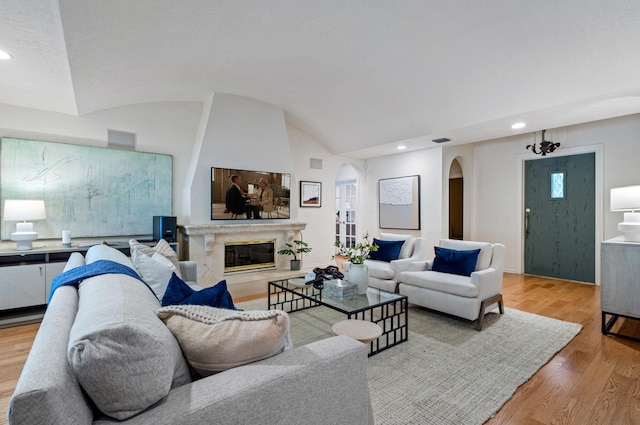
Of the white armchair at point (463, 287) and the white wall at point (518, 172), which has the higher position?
the white wall at point (518, 172)

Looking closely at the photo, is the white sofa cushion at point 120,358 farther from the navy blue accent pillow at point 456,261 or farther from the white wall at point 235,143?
the white wall at point 235,143

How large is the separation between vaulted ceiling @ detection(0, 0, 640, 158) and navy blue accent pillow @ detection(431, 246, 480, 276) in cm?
184

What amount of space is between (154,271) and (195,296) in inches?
37.6

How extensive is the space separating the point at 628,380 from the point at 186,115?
5.60 metres

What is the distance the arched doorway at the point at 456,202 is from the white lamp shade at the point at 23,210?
6.90 meters

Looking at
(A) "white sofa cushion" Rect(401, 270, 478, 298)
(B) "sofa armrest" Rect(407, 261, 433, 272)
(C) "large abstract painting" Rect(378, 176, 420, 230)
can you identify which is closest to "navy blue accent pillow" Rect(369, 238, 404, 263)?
(B) "sofa armrest" Rect(407, 261, 433, 272)

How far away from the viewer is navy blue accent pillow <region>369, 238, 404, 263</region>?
4160 mm

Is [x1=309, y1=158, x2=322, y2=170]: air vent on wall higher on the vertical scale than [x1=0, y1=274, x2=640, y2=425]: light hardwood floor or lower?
higher

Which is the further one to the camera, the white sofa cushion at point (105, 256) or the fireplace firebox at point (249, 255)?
the fireplace firebox at point (249, 255)

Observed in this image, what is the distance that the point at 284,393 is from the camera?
3.32ft

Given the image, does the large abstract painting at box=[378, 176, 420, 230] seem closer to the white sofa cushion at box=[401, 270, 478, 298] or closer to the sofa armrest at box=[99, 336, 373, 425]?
the white sofa cushion at box=[401, 270, 478, 298]

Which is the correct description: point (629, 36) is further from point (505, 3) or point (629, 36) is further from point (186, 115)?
point (186, 115)

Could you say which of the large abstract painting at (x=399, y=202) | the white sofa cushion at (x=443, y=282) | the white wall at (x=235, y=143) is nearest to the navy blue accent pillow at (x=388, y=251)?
the white sofa cushion at (x=443, y=282)

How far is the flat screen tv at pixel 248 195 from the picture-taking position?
4547mm
